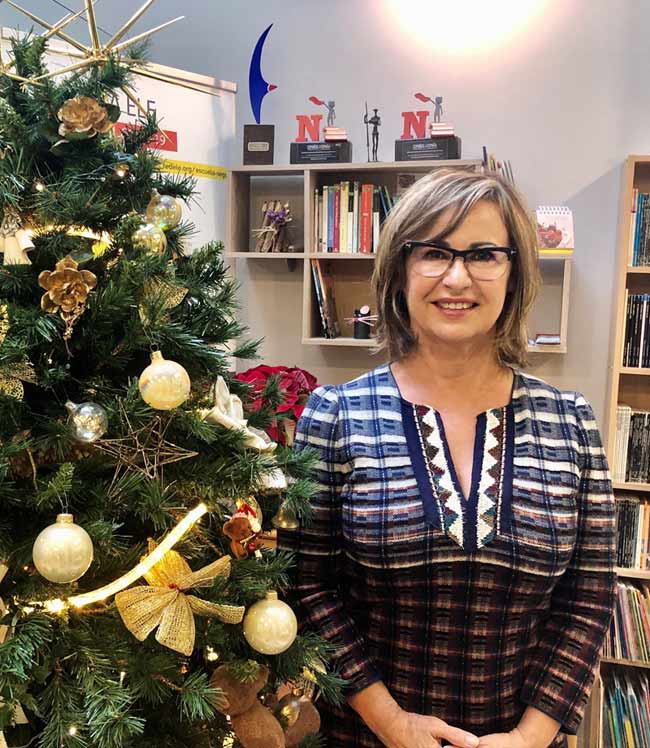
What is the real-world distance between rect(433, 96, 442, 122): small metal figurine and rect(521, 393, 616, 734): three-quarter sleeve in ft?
5.36

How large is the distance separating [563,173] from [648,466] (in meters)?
1.10

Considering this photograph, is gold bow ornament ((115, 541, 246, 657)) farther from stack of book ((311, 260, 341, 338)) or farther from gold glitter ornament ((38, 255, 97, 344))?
stack of book ((311, 260, 341, 338))

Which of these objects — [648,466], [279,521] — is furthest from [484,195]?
[648,466]

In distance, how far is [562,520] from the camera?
1.09m

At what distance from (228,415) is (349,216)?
1818 millimetres

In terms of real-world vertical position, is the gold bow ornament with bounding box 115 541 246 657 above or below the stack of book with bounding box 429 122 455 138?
below

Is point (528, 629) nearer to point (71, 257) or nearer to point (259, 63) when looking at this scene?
point (71, 257)

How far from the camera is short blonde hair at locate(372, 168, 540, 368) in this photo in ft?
3.58

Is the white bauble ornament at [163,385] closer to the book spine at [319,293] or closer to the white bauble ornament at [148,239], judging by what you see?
the white bauble ornament at [148,239]

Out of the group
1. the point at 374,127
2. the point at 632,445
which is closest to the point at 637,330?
the point at 632,445

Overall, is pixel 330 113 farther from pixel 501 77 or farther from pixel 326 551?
pixel 326 551

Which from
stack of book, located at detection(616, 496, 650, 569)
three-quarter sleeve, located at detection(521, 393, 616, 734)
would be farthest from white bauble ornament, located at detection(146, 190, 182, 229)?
stack of book, located at detection(616, 496, 650, 569)

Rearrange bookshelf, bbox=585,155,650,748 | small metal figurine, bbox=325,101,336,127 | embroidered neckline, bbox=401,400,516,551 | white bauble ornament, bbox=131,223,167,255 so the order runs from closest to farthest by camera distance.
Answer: white bauble ornament, bbox=131,223,167,255 → embroidered neckline, bbox=401,400,516,551 → bookshelf, bbox=585,155,650,748 → small metal figurine, bbox=325,101,336,127

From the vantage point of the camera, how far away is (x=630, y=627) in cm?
231
